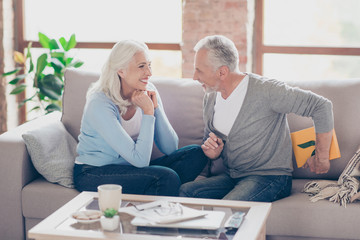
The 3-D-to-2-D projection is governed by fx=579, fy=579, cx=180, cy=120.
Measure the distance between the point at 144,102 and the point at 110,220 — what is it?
31.4 inches

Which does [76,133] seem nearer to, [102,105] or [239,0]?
[102,105]

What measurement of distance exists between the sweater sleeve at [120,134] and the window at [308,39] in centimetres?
168

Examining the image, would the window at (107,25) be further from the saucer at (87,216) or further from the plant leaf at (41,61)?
the saucer at (87,216)

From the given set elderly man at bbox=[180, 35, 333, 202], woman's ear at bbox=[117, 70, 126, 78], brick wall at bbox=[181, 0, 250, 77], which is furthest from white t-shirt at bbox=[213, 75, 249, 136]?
brick wall at bbox=[181, 0, 250, 77]

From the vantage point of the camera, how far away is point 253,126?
255cm

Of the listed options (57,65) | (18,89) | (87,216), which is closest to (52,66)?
(57,65)

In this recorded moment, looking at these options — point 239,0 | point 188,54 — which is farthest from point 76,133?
point 239,0

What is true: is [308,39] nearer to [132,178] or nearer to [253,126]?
[253,126]

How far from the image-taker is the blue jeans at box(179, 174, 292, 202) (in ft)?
8.13

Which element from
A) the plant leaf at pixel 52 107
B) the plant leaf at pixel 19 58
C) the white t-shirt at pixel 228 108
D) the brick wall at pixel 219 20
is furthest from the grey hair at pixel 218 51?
the plant leaf at pixel 19 58

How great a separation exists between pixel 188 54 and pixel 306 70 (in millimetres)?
822

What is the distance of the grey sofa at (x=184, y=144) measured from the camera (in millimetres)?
2461

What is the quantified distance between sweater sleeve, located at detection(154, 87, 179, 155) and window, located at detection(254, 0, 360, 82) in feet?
4.59

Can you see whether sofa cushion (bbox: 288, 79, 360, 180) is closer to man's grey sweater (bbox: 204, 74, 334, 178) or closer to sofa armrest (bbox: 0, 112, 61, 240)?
man's grey sweater (bbox: 204, 74, 334, 178)
